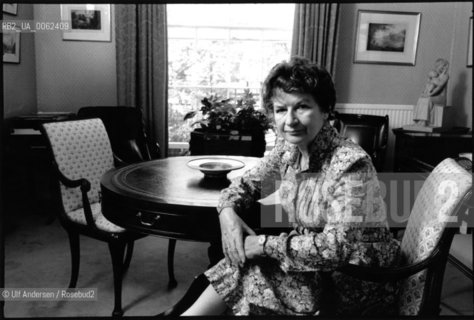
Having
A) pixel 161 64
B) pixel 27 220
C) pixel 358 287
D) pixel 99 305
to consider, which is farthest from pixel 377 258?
Answer: pixel 161 64

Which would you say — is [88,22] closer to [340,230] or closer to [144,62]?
[144,62]

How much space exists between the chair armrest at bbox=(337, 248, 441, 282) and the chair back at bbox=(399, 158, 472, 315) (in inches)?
0.6

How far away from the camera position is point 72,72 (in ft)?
13.9

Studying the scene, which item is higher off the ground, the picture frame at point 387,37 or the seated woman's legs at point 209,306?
the picture frame at point 387,37

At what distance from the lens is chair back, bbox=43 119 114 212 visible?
2.23 m

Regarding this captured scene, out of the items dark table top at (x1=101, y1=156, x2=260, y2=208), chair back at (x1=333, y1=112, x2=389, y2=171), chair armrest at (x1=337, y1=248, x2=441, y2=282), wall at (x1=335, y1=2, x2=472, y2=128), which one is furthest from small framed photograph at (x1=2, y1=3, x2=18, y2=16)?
chair armrest at (x1=337, y1=248, x2=441, y2=282)

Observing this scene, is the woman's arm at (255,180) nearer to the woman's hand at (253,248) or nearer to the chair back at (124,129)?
the woman's hand at (253,248)

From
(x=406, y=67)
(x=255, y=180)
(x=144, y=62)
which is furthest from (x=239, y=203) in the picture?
(x=406, y=67)

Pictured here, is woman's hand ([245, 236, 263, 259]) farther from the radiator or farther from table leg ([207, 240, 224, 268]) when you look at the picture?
the radiator

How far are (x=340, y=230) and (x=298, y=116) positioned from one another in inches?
13.7

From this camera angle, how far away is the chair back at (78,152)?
2.23m

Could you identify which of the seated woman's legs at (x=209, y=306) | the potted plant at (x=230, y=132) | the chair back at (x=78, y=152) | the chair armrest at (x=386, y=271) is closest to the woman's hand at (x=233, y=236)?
the seated woman's legs at (x=209, y=306)

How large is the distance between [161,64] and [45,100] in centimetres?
120

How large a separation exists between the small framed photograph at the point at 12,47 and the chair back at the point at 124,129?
71 centimetres
